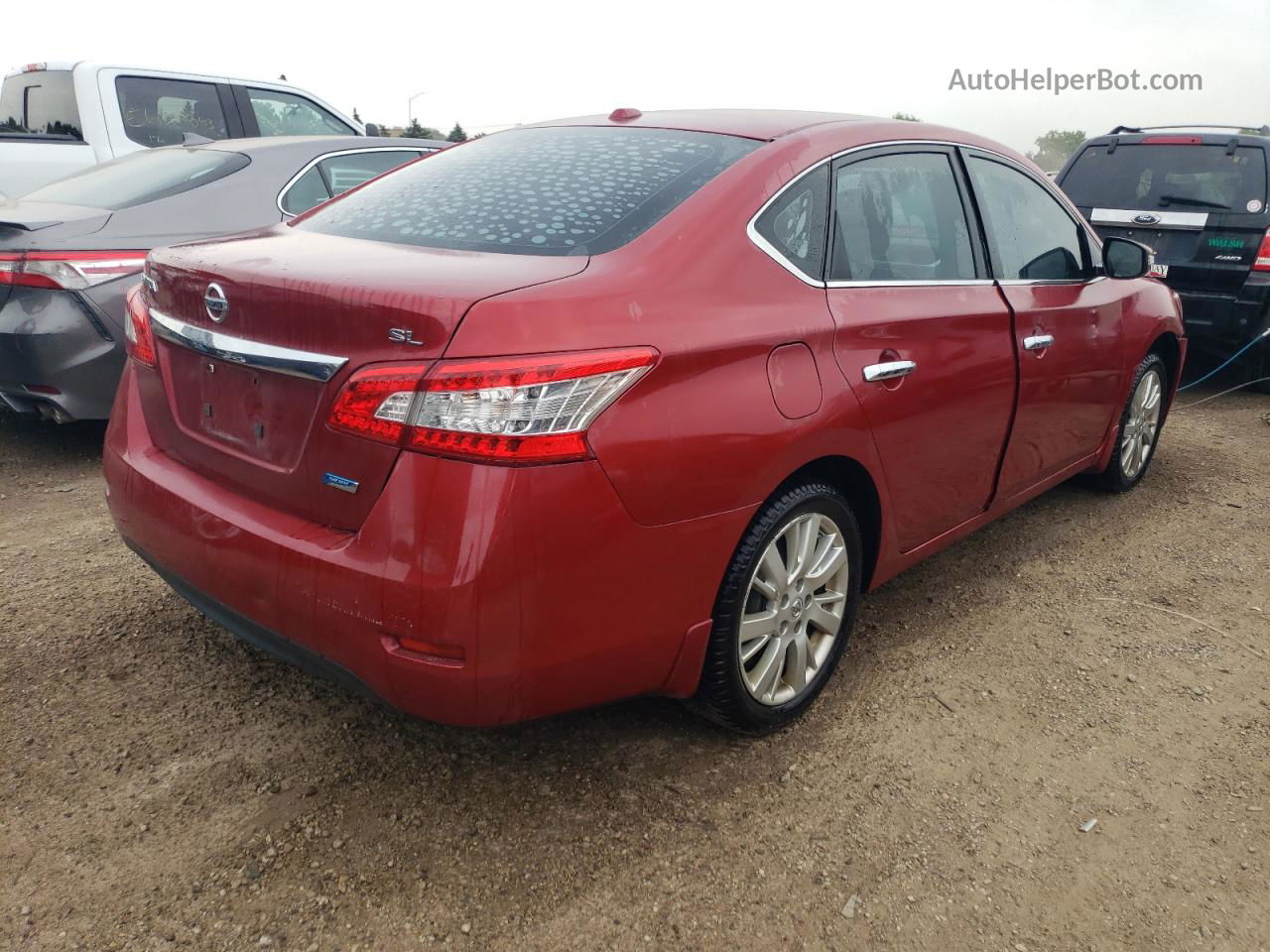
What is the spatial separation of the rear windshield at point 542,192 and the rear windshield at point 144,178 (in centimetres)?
229

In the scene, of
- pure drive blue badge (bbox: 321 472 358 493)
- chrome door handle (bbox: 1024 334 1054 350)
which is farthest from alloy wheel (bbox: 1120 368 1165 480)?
pure drive blue badge (bbox: 321 472 358 493)

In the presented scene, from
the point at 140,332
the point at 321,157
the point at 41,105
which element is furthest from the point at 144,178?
the point at 41,105

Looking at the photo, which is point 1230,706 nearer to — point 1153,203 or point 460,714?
point 460,714

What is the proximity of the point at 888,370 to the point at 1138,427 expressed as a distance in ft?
8.15

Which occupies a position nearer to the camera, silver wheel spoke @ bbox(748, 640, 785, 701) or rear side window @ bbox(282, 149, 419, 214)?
silver wheel spoke @ bbox(748, 640, 785, 701)

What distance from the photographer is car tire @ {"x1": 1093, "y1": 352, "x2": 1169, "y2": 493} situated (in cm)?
433

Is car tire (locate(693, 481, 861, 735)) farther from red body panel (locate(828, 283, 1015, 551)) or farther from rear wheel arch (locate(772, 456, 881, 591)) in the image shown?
red body panel (locate(828, 283, 1015, 551))

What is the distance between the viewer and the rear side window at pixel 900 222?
8.61 ft

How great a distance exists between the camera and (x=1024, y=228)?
3430 mm

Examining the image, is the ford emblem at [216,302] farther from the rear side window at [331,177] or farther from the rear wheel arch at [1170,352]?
the rear wheel arch at [1170,352]

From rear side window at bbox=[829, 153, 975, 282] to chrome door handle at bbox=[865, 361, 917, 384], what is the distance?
24cm

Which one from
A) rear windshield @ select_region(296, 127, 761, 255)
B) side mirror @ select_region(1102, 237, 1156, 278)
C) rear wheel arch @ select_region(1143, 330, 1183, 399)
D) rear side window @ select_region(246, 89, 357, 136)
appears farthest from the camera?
rear side window @ select_region(246, 89, 357, 136)

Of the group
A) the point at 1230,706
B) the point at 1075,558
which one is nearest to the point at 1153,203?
the point at 1075,558

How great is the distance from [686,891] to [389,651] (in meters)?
0.80
